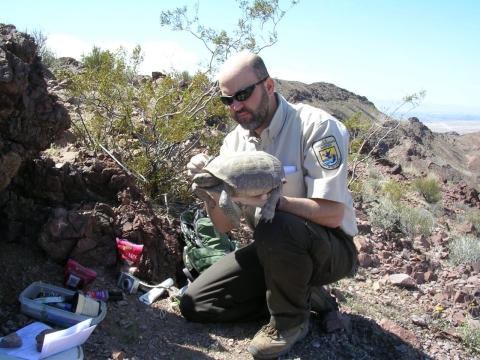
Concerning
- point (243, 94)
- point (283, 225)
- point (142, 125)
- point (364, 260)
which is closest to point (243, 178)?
point (283, 225)

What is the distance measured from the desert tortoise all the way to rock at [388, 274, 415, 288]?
7.56ft

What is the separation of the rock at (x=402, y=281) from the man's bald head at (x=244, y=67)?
266cm

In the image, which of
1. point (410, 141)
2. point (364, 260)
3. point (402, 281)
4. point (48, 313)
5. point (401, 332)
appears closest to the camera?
point (48, 313)

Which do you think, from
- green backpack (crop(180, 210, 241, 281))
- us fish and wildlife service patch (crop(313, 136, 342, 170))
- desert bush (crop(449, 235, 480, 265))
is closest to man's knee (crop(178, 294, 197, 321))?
green backpack (crop(180, 210, 241, 281))

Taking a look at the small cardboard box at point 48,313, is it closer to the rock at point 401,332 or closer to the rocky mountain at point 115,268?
the rocky mountain at point 115,268

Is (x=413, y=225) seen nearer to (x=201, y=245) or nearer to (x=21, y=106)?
(x=201, y=245)

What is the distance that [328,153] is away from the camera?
3.23 meters

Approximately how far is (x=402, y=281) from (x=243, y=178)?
8.38 feet

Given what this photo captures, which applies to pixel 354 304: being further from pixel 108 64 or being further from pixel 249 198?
pixel 108 64

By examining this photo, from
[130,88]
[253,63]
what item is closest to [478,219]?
[130,88]

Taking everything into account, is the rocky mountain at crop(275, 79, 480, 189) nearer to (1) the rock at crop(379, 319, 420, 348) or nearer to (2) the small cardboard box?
(1) the rock at crop(379, 319, 420, 348)

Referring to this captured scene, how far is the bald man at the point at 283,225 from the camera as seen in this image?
3115mm

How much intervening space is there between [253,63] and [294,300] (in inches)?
64.7

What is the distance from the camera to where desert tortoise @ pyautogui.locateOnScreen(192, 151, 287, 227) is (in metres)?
3.04
